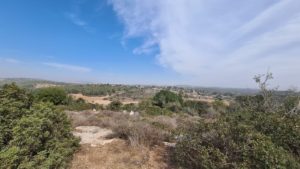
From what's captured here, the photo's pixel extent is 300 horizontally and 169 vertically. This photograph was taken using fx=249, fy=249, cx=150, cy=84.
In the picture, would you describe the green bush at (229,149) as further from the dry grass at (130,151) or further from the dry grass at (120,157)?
the dry grass at (130,151)

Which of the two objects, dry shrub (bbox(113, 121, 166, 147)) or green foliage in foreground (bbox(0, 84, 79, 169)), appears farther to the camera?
dry shrub (bbox(113, 121, 166, 147))

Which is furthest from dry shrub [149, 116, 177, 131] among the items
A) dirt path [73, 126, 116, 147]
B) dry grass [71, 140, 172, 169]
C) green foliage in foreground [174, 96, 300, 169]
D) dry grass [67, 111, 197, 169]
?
green foliage in foreground [174, 96, 300, 169]

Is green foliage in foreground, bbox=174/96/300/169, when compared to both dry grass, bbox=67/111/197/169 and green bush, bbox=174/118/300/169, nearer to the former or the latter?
green bush, bbox=174/118/300/169

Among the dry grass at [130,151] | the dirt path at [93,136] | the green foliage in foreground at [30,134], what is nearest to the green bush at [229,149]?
the dry grass at [130,151]

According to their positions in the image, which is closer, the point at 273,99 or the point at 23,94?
the point at 23,94

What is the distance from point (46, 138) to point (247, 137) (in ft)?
12.8

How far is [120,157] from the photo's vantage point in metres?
5.70

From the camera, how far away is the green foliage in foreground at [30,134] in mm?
4295

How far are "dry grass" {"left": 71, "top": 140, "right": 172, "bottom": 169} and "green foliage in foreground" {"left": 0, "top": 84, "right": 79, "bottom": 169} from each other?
0.34 m

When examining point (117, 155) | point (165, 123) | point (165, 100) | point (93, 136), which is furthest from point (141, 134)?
point (165, 100)

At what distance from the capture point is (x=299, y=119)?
15.7 feet

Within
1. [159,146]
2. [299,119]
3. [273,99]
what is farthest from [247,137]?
[159,146]

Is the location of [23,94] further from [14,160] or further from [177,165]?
[177,165]

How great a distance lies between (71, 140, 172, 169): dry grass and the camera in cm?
530
